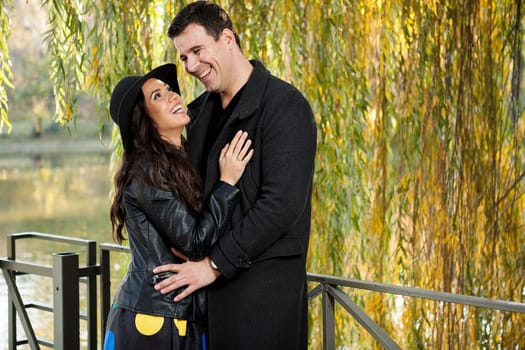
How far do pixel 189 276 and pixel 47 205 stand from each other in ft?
38.8

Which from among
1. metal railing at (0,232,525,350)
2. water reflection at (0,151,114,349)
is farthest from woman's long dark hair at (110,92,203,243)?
water reflection at (0,151,114,349)

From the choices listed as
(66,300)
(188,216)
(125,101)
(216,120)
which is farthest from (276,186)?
(66,300)

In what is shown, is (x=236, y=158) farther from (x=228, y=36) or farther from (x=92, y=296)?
(x=92, y=296)

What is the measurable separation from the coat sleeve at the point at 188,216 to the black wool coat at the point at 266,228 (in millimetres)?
34

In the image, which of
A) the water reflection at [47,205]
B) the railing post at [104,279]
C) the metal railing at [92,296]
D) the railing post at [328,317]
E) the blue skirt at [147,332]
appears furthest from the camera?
the water reflection at [47,205]

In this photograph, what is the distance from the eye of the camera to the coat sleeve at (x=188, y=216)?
6.17ft

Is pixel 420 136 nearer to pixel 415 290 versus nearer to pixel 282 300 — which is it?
pixel 415 290

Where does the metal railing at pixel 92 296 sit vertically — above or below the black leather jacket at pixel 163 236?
below

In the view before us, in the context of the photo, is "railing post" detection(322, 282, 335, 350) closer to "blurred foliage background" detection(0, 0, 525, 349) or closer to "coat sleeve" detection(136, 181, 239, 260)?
"coat sleeve" detection(136, 181, 239, 260)

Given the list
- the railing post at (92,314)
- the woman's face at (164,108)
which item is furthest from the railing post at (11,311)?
the woman's face at (164,108)

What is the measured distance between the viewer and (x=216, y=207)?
1.88 metres

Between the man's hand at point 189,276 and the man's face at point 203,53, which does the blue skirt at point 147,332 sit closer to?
the man's hand at point 189,276

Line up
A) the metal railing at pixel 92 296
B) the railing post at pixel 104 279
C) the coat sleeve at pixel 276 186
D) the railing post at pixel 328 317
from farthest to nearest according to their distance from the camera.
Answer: the railing post at pixel 104 279 < the railing post at pixel 328 317 < the metal railing at pixel 92 296 < the coat sleeve at pixel 276 186

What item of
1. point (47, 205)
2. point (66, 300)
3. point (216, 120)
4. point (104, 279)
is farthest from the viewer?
point (47, 205)
